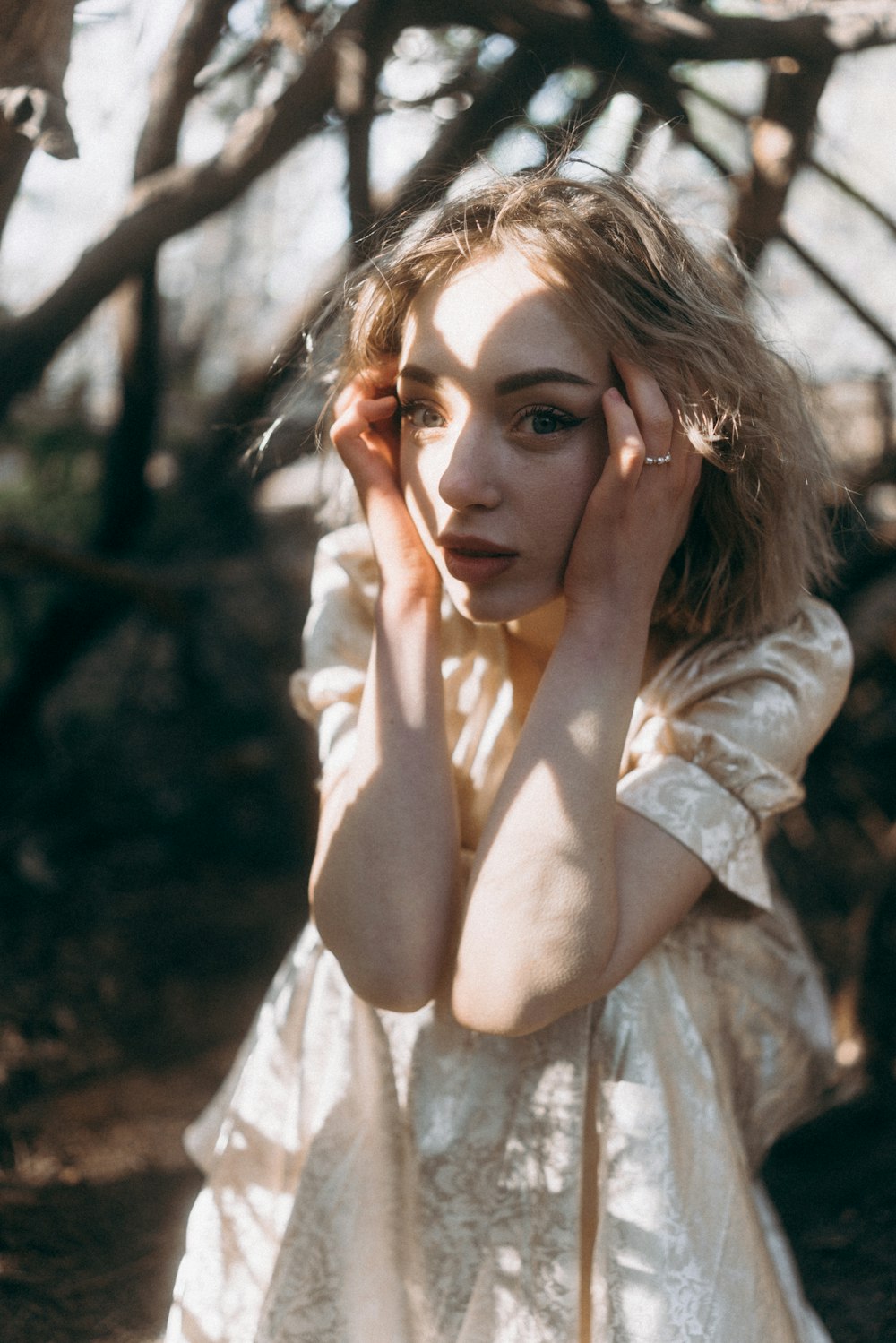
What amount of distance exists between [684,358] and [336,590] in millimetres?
706

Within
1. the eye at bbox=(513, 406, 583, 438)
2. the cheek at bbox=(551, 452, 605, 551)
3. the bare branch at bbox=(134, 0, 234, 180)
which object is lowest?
the cheek at bbox=(551, 452, 605, 551)

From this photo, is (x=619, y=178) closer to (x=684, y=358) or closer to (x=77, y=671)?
(x=684, y=358)

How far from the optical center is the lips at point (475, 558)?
1500 mm

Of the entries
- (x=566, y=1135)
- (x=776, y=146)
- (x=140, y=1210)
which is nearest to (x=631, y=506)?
(x=566, y=1135)

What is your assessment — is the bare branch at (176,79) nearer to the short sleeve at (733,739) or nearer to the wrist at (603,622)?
the wrist at (603,622)

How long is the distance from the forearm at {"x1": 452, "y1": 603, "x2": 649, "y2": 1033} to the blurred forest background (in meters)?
0.69

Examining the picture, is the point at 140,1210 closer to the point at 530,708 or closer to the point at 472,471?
the point at 530,708

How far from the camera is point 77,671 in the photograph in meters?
5.20

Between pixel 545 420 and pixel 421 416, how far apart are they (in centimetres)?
20

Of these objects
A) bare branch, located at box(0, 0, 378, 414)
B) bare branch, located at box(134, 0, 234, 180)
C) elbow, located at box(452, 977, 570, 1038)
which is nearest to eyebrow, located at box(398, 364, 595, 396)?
elbow, located at box(452, 977, 570, 1038)

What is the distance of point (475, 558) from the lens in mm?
1513

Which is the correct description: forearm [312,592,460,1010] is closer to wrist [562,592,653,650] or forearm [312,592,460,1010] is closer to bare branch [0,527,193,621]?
wrist [562,592,653,650]

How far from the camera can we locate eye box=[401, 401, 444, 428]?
61.9 inches

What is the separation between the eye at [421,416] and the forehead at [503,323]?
8 centimetres
